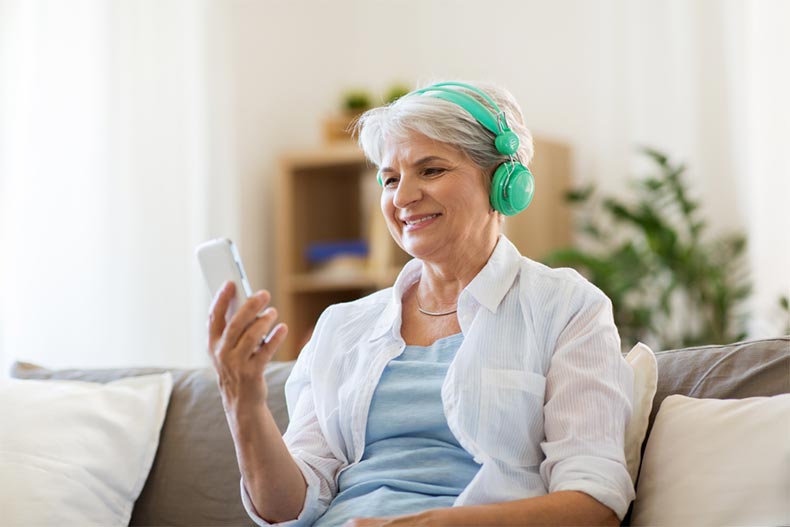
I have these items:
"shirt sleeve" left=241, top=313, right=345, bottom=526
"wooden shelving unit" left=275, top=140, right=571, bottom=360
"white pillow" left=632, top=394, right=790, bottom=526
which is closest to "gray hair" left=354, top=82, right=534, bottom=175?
"shirt sleeve" left=241, top=313, right=345, bottom=526

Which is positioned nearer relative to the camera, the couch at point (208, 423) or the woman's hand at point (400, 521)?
the woman's hand at point (400, 521)

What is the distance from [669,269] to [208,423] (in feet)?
5.59

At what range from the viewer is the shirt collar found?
1.53 m

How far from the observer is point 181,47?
3.44 meters

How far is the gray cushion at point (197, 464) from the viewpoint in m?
1.84

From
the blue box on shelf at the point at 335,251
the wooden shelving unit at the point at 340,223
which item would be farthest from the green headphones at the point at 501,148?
the blue box on shelf at the point at 335,251

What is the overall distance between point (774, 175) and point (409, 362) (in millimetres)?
1825

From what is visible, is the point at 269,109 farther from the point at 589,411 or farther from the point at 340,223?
the point at 589,411

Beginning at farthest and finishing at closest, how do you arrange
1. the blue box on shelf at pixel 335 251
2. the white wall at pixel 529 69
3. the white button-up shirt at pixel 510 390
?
1. the blue box on shelf at pixel 335 251
2. the white wall at pixel 529 69
3. the white button-up shirt at pixel 510 390

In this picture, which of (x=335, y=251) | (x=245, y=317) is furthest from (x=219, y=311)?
(x=335, y=251)

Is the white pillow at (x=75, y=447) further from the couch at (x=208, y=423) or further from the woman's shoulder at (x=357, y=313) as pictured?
the woman's shoulder at (x=357, y=313)

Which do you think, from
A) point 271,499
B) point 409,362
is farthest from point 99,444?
point 409,362

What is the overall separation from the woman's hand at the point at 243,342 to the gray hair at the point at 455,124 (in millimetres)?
442

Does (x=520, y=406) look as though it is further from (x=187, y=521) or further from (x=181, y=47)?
(x=181, y=47)
